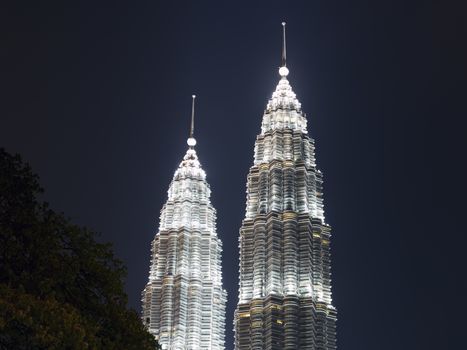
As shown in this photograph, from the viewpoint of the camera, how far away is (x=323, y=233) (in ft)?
518

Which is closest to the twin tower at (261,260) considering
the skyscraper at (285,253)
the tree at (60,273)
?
the skyscraper at (285,253)

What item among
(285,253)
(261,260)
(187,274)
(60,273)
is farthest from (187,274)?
(60,273)

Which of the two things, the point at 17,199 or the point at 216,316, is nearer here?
the point at 17,199

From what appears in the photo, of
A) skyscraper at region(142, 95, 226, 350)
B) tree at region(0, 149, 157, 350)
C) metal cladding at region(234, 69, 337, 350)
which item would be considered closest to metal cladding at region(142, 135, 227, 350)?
skyscraper at region(142, 95, 226, 350)

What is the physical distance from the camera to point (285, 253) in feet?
504

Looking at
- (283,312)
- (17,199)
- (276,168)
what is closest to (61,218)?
(17,199)

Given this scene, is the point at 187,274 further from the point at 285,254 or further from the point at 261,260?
the point at 285,254

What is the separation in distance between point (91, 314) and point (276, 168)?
442ft

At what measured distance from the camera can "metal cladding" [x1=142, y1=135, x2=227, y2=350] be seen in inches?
6112

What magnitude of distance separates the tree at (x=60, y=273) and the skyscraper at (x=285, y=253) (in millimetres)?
121253

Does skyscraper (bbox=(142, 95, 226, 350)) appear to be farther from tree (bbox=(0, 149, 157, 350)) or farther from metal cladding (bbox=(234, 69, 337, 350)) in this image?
tree (bbox=(0, 149, 157, 350))

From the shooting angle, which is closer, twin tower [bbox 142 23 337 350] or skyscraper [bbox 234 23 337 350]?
skyscraper [bbox 234 23 337 350]

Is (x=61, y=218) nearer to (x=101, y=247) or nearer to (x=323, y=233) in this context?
(x=101, y=247)

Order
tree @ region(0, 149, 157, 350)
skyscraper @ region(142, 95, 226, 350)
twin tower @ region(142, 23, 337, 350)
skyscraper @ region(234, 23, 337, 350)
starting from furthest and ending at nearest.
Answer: skyscraper @ region(142, 95, 226, 350)
twin tower @ region(142, 23, 337, 350)
skyscraper @ region(234, 23, 337, 350)
tree @ region(0, 149, 157, 350)
